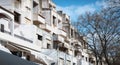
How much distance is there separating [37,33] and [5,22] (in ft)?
47.5

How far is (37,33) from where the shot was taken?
5312 centimetres

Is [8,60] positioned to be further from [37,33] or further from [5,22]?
[37,33]

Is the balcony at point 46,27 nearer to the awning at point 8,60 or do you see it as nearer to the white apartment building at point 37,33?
the white apartment building at point 37,33

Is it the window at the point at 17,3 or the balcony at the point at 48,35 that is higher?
the window at the point at 17,3

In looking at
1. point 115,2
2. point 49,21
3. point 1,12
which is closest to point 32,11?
point 49,21

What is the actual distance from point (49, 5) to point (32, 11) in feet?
39.1

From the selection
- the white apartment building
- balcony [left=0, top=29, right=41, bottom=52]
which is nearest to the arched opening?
the white apartment building

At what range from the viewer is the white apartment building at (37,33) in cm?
3859

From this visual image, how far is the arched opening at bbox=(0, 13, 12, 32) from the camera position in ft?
125

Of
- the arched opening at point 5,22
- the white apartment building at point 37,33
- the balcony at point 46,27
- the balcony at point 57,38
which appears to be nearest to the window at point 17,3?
the white apartment building at point 37,33

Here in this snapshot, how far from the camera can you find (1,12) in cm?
3888

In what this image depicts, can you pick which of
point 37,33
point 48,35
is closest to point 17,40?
point 37,33

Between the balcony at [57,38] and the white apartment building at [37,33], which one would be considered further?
the balcony at [57,38]

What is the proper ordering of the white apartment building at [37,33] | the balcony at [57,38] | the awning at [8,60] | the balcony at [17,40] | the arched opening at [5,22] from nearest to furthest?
the awning at [8,60] → the balcony at [17,40] → the arched opening at [5,22] → the white apartment building at [37,33] → the balcony at [57,38]
